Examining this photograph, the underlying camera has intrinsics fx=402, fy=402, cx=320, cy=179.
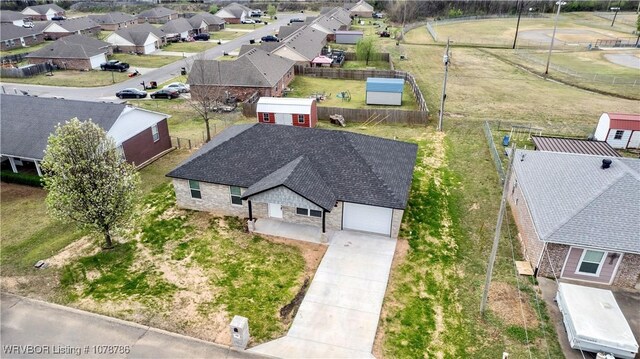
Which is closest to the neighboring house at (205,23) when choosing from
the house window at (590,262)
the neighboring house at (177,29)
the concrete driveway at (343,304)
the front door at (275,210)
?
the neighboring house at (177,29)

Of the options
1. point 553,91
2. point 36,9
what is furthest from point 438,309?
point 36,9

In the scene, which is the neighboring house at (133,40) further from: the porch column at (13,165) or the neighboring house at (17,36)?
the porch column at (13,165)

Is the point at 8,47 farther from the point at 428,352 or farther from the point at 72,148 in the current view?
the point at 428,352

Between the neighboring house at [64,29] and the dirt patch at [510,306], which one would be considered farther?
the neighboring house at [64,29]

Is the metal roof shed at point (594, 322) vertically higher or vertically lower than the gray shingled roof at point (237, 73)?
lower

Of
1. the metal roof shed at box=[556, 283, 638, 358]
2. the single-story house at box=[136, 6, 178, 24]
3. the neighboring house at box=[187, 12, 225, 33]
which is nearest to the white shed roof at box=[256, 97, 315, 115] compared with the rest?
the metal roof shed at box=[556, 283, 638, 358]

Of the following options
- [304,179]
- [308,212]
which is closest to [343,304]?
[308,212]

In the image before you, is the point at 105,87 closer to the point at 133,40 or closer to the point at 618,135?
the point at 133,40
